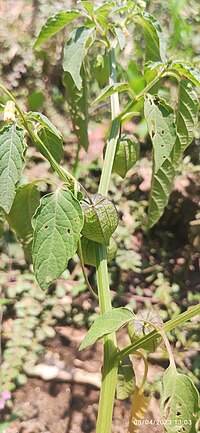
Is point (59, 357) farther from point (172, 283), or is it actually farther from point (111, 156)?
point (111, 156)

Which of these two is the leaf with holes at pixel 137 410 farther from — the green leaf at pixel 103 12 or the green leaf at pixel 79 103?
the green leaf at pixel 103 12

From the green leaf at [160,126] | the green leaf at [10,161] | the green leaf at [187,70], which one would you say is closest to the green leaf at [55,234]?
the green leaf at [10,161]

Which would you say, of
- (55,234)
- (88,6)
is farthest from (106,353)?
(88,6)

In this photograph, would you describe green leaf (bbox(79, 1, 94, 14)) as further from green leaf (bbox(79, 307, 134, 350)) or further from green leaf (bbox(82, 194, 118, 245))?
green leaf (bbox(79, 307, 134, 350))

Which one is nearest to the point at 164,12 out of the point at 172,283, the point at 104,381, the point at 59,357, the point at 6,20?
the point at 6,20

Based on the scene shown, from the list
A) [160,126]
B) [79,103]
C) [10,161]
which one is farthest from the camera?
[79,103]

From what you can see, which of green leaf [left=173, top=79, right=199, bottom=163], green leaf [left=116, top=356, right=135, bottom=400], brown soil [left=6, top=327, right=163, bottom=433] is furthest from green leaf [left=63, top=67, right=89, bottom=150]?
brown soil [left=6, top=327, right=163, bottom=433]

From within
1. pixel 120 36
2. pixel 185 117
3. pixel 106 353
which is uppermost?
pixel 120 36

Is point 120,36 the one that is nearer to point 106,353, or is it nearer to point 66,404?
point 106,353
